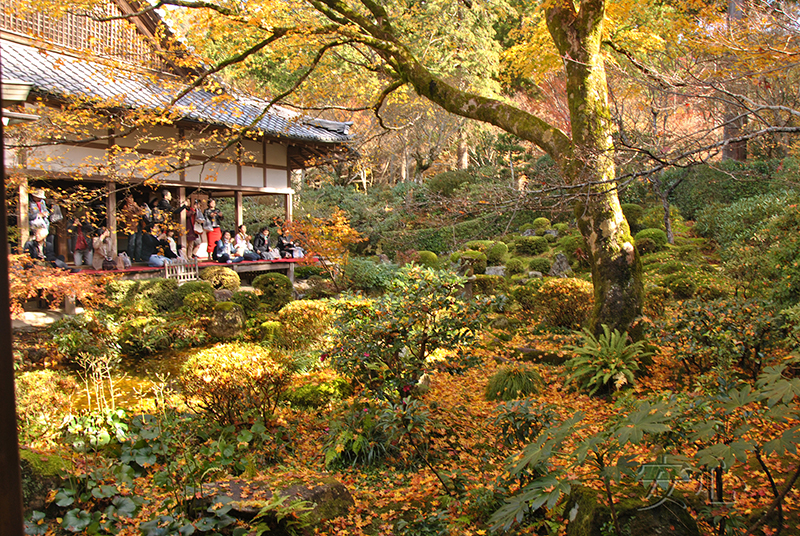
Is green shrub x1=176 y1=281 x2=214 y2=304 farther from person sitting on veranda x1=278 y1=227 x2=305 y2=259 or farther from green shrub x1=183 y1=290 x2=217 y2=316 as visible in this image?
person sitting on veranda x1=278 y1=227 x2=305 y2=259

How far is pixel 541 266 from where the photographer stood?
14656 millimetres

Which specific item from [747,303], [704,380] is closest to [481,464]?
[704,380]

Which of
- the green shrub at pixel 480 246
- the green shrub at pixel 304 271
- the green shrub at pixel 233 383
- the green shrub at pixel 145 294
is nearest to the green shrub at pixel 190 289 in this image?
the green shrub at pixel 145 294

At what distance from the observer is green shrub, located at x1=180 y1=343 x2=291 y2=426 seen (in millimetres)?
4953

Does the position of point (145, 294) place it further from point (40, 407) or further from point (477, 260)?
point (477, 260)

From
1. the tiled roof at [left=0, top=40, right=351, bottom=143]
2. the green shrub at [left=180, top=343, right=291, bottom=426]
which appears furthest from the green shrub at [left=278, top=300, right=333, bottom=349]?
the tiled roof at [left=0, top=40, right=351, bottom=143]

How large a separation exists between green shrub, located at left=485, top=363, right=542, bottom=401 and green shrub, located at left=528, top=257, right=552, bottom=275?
27.5 feet

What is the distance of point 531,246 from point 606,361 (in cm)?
1130

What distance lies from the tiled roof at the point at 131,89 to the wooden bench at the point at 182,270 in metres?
3.45

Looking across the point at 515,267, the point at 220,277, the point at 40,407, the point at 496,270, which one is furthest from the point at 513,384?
the point at 496,270

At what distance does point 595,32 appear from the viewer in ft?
22.1

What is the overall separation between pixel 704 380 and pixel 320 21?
40.7ft

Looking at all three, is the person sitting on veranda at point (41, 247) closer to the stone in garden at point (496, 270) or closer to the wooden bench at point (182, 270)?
the wooden bench at point (182, 270)

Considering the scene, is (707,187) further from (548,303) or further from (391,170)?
(391,170)
